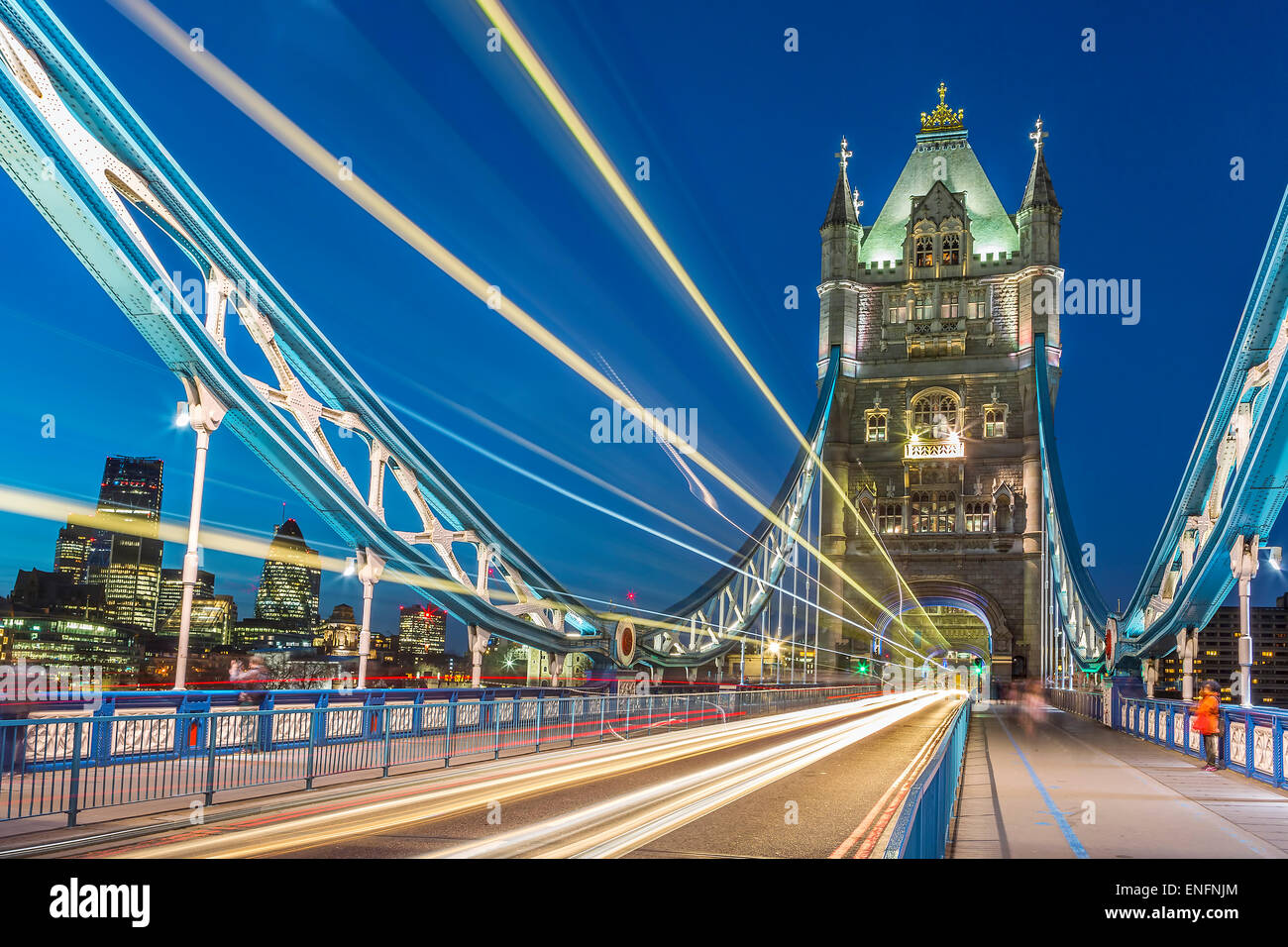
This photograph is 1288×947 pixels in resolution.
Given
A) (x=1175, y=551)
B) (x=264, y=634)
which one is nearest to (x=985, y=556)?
(x=1175, y=551)

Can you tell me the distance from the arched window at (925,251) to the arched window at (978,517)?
1694 centimetres

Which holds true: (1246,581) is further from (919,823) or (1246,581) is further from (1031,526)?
(1031,526)

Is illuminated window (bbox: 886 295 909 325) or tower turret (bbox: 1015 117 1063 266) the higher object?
tower turret (bbox: 1015 117 1063 266)

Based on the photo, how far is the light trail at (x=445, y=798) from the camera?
9.20 metres

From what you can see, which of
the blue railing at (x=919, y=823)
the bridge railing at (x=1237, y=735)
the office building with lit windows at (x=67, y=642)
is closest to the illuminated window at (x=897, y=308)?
the bridge railing at (x=1237, y=735)

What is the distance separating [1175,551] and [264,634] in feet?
450

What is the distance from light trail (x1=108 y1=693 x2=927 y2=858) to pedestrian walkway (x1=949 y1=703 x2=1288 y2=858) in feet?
17.0

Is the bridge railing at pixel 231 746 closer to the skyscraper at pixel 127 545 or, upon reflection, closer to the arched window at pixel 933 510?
the arched window at pixel 933 510

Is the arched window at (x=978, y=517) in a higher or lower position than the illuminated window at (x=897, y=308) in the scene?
lower

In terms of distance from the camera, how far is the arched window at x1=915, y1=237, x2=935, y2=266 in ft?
238

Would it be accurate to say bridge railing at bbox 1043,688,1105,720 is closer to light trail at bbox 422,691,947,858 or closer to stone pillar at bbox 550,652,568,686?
stone pillar at bbox 550,652,568,686

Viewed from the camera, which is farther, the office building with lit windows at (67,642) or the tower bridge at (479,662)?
the office building with lit windows at (67,642)

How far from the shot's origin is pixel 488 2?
19.8 metres

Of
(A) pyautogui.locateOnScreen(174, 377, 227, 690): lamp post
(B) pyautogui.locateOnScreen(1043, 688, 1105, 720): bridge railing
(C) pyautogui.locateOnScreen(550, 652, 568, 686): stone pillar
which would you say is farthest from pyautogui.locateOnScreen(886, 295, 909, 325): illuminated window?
(A) pyautogui.locateOnScreen(174, 377, 227, 690): lamp post
